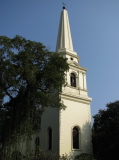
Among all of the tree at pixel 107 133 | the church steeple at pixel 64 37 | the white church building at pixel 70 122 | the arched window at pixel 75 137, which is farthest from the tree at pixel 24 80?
the church steeple at pixel 64 37

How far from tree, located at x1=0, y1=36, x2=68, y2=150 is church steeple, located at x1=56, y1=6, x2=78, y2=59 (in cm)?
936

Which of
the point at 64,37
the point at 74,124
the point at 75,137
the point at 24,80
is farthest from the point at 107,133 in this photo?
the point at 64,37

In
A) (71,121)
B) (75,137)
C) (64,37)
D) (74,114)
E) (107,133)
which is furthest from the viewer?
(64,37)

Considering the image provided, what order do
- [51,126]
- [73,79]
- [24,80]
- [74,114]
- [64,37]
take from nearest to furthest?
[24,80], [51,126], [74,114], [73,79], [64,37]

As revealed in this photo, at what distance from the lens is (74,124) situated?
62.5 ft

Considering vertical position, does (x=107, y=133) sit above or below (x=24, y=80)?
below

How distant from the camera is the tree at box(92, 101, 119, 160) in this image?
16.8 metres

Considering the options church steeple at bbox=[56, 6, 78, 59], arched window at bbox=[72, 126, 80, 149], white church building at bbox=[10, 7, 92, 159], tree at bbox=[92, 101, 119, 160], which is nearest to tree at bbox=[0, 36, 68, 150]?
white church building at bbox=[10, 7, 92, 159]

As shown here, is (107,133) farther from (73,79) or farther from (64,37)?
(64,37)

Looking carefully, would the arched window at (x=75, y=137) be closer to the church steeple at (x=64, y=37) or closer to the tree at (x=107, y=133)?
the tree at (x=107, y=133)

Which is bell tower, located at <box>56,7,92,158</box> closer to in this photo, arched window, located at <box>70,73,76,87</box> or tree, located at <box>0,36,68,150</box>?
arched window, located at <box>70,73,76,87</box>

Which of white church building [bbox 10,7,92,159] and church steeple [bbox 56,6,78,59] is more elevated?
church steeple [bbox 56,6,78,59]

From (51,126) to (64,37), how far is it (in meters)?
13.2

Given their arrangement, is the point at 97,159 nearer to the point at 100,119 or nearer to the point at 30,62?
the point at 100,119
